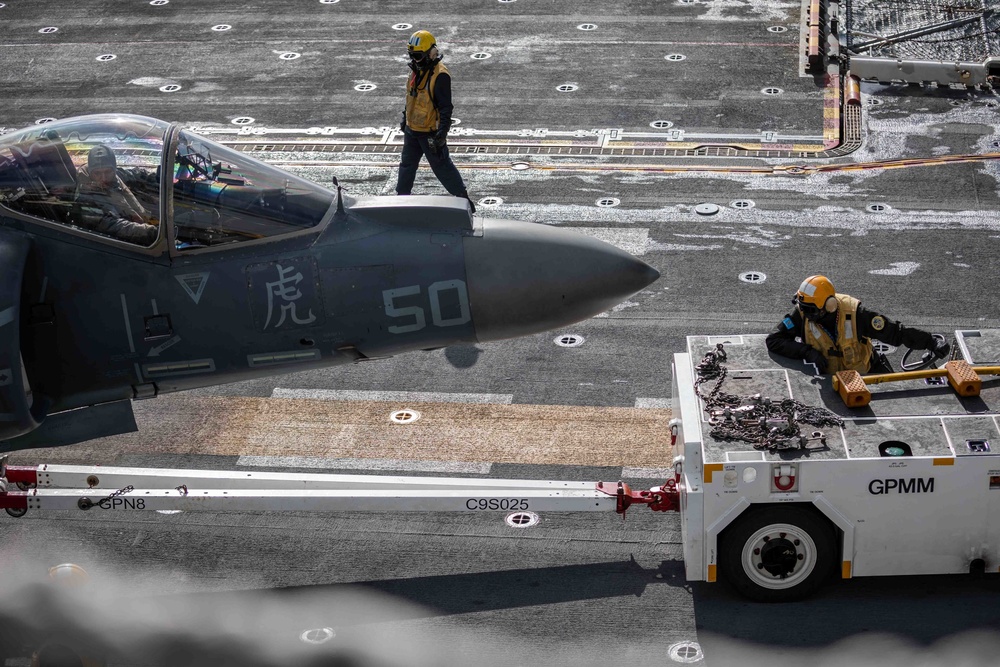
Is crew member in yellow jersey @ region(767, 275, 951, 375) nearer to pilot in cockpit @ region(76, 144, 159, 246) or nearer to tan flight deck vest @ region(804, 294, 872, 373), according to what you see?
tan flight deck vest @ region(804, 294, 872, 373)

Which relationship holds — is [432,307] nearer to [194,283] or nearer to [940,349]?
[194,283]

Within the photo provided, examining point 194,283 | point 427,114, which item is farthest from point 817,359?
point 427,114

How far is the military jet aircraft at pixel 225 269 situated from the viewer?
7773 millimetres

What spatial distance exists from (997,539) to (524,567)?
333 centimetres

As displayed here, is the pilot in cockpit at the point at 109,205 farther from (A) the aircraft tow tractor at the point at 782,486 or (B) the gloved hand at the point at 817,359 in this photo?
(B) the gloved hand at the point at 817,359

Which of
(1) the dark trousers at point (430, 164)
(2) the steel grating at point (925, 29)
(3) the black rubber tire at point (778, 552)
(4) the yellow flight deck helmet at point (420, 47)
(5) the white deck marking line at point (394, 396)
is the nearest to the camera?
(3) the black rubber tire at point (778, 552)

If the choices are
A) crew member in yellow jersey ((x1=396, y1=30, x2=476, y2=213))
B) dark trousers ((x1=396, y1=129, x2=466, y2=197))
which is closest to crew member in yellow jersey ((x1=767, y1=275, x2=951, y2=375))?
crew member in yellow jersey ((x1=396, y1=30, x2=476, y2=213))

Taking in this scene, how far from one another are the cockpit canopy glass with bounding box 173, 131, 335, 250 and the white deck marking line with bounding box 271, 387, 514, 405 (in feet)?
12.0

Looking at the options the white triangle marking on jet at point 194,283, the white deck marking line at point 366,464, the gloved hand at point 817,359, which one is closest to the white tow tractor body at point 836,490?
the gloved hand at point 817,359

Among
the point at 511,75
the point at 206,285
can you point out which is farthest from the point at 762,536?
the point at 511,75

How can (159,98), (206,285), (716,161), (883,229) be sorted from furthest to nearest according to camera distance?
(159,98) → (716,161) → (883,229) → (206,285)

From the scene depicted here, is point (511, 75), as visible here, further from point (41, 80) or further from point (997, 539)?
point (997, 539)

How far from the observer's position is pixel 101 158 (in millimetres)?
7777

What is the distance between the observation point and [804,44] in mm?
19391
